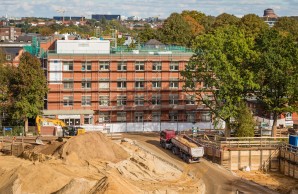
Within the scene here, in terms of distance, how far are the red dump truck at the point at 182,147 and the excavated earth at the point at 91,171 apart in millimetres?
2502

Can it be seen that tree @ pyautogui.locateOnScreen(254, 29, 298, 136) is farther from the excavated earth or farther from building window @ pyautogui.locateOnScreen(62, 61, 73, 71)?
building window @ pyautogui.locateOnScreen(62, 61, 73, 71)

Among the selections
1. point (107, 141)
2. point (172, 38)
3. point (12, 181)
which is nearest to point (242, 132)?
point (107, 141)

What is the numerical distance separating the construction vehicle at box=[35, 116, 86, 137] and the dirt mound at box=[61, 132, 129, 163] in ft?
39.6

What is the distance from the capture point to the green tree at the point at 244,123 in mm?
69125

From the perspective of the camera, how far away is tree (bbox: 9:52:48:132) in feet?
244

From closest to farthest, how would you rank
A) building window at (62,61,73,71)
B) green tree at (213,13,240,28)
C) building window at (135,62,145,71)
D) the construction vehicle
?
the construction vehicle → building window at (62,61,73,71) → building window at (135,62,145,71) → green tree at (213,13,240,28)

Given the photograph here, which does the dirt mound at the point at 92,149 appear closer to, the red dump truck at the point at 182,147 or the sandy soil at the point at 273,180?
the red dump truck at the point at 182,147

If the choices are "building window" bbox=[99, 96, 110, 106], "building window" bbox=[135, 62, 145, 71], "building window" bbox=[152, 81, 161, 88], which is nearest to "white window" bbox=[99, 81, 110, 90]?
"building window" bbox=[99, 96, 110, 106]

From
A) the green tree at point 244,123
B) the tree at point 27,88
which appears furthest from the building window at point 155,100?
the green tree at point 244,123

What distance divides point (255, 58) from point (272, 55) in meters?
2.08

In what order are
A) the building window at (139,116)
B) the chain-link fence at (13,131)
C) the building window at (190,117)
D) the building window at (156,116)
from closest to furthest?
1. the chain-link fence at (13,131)
2. the building window at (139,116)
3. the building window at (156,116)
4. the building window at (190,117)

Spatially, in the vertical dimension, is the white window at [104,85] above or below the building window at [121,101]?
above

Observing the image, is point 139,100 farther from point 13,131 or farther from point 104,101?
point 13,131

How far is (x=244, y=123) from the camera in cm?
6919
